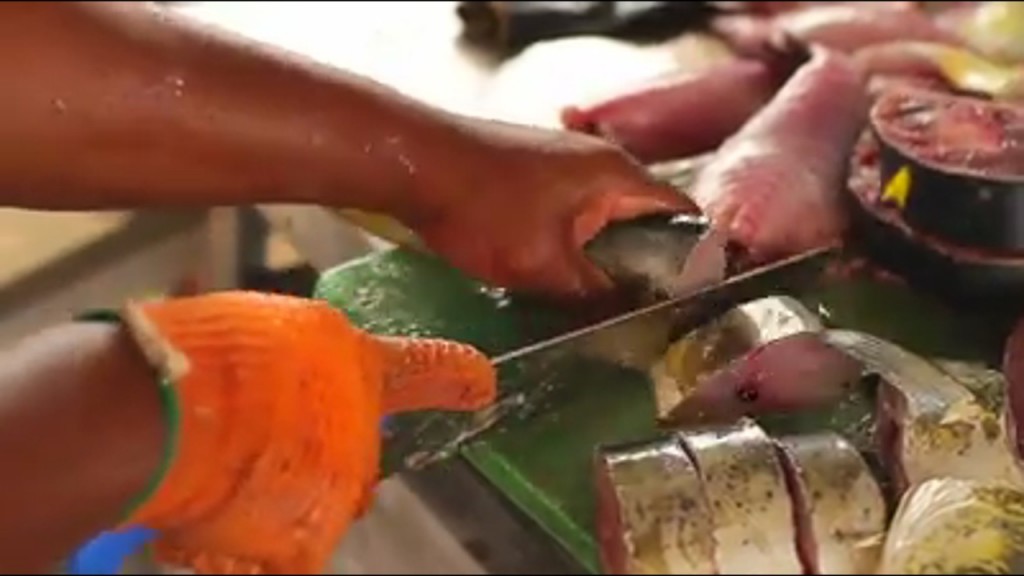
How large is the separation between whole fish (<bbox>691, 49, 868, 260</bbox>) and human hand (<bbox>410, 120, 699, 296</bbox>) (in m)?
0.08

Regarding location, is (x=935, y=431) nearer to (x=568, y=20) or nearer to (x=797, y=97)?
(x=797, y=97)

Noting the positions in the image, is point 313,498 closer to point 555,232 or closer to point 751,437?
point 751,437

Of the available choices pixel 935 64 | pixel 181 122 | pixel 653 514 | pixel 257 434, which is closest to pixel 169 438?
pixel 257 434

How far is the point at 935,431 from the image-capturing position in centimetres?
70

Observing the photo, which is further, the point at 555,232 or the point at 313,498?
the point at 555,232

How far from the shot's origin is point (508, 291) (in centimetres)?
94

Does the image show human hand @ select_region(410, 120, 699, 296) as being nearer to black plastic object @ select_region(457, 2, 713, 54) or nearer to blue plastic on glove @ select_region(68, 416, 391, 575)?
blue plastic on glove @ select_region(68, 416, 391, 575)

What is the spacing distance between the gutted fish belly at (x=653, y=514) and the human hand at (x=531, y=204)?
247 mm

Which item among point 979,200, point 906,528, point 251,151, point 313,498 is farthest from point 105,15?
point 979,200

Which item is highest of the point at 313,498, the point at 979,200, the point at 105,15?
the point at 105,15

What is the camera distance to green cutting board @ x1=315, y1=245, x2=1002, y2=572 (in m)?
0.80

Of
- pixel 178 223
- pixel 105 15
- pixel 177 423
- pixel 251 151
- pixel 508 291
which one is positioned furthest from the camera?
pixel 178 223

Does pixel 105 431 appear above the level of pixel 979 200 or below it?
above

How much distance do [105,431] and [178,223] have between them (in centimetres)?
55
